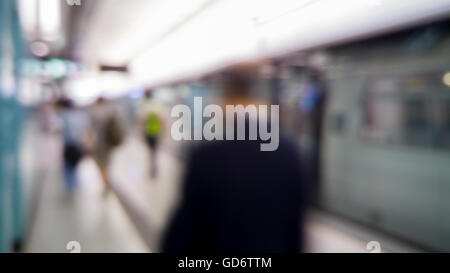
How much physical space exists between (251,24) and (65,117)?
13.9ft

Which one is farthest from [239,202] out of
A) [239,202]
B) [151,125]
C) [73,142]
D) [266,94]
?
[151,125]

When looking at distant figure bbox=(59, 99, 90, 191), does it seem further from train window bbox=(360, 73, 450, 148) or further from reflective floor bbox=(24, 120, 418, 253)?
train window bbox=(360, 73, 450, 148)

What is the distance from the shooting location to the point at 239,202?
1461mm

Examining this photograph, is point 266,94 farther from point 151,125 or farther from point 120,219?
point 151,125

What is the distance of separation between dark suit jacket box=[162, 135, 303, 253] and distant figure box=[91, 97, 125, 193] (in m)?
3.64

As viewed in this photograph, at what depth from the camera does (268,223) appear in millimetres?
1493

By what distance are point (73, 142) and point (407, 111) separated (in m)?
4.33

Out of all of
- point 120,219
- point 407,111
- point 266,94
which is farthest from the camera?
point 120,219

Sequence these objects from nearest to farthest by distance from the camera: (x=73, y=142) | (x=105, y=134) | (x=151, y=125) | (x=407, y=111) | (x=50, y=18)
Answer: (x=50, y=18) < (x=407, y=111) < (x=105, y=134) < (x=73, y=142) < (x=151, y=125)

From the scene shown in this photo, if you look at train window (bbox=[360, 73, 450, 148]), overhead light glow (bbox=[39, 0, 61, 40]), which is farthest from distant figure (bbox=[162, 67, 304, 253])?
train window (bbox=[360, 73, 450, 148])

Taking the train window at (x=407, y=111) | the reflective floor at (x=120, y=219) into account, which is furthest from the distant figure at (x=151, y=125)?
the train window at (x=407, y=111)

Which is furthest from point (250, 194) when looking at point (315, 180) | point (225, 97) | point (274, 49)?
point (315, 180)

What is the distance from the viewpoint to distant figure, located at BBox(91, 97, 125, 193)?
5.08m

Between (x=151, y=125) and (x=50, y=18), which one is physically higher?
(x=50, y=18)
